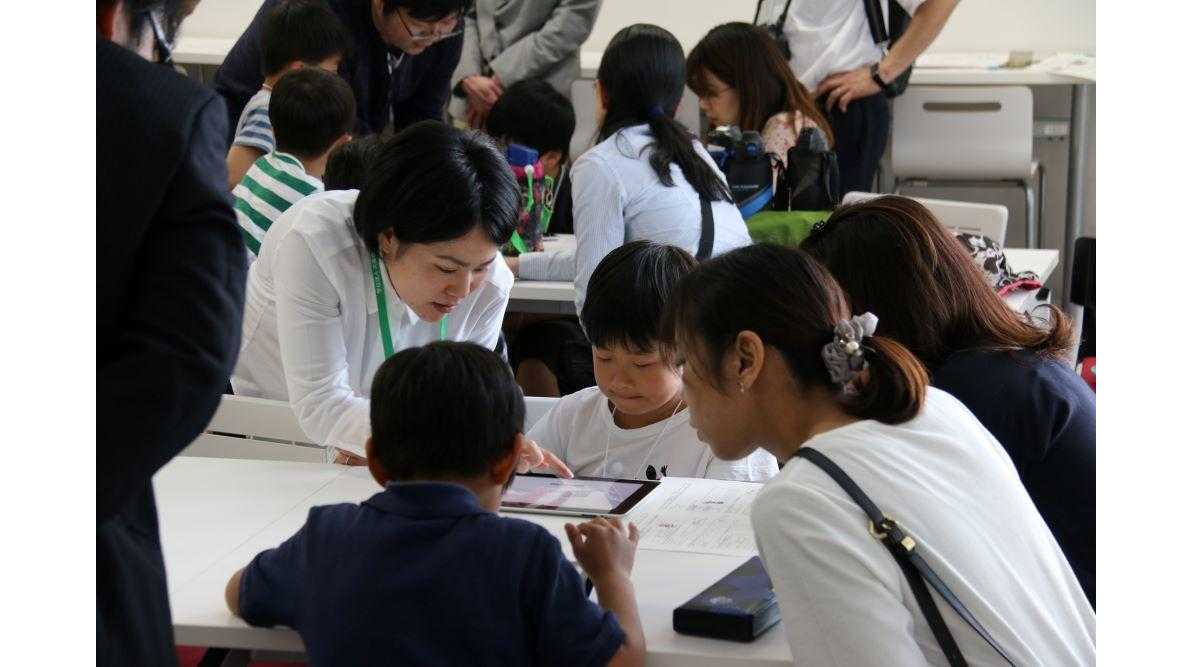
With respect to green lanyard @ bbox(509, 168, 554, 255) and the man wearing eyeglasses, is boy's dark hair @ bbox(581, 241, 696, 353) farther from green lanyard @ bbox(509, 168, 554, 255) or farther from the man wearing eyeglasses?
the man wearing eyeglasses

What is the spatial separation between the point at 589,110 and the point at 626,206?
100 inches

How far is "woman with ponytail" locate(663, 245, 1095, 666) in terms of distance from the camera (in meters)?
1.25

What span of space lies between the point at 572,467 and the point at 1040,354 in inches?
35.5

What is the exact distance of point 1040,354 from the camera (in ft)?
5.59

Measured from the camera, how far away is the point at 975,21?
260 inches

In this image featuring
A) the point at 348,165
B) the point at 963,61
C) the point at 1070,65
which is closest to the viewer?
the point at 348,165

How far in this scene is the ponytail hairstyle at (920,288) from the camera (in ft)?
5.58

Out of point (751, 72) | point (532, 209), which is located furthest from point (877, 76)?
point (532, 209)

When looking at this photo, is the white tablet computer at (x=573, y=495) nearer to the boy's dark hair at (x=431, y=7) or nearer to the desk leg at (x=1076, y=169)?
the boy's dark hair at (x=431, y=7)

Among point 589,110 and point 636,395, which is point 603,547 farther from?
point 589,110

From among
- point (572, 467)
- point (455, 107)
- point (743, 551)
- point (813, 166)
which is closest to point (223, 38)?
point (455, 107)

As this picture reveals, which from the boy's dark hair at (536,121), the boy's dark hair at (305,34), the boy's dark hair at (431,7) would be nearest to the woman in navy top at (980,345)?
the boy's dark hair at (431,7)

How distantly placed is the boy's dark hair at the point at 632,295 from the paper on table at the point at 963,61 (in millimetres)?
3894

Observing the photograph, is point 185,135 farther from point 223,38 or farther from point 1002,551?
point 223,38
